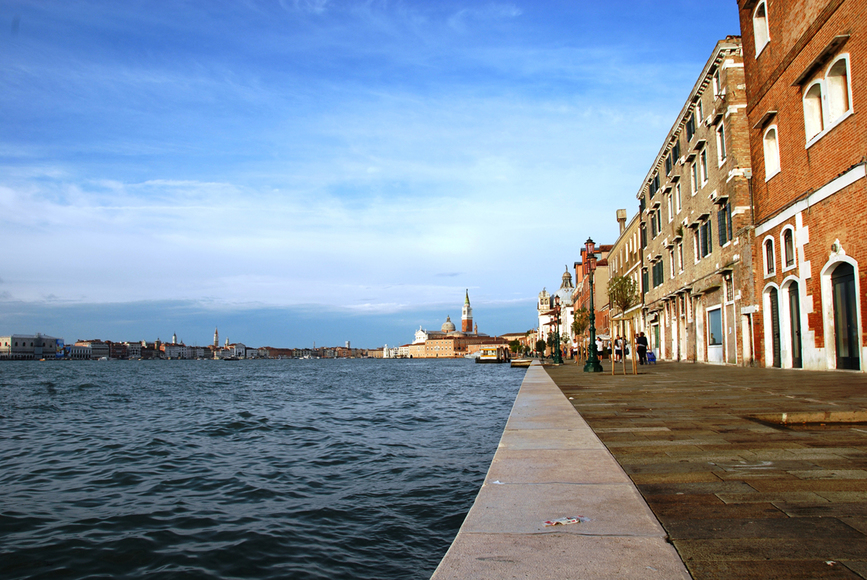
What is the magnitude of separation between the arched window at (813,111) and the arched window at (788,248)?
9.49ft

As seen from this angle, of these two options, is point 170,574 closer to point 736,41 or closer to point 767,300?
point 767,300

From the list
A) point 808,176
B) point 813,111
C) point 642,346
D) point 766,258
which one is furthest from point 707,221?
point 813,111

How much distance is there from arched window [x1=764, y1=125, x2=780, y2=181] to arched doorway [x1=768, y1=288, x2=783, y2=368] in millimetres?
3741

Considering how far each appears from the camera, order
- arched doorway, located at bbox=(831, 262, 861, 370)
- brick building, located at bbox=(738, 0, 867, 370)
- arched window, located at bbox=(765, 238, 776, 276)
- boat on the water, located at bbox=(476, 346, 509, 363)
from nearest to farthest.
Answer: brick building, located at bbox=(738, 0, 867, 370), arched doorway, located at bbox=(831, 262, 861, 370), arched window, located at bbox=(765, 238, 776, 276), boat on the water, located at bbox=(476, 346, 509, 363)

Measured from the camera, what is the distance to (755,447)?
546 centimetres

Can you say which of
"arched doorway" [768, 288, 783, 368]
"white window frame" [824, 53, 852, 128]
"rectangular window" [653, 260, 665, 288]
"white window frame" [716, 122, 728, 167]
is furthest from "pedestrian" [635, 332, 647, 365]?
"white window frame" [824, 53, 852, 128]

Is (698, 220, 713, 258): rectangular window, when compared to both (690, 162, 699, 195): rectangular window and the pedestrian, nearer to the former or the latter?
(690, 162, 699, 195): rectangular window

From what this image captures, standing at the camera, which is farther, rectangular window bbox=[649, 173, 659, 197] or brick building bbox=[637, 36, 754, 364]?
rectangular window bbox=[649, 173, 659, 197]

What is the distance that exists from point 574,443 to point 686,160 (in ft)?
85.9

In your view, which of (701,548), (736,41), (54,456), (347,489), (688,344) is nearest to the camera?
(701,548)

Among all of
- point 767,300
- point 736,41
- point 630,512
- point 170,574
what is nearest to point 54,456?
point 170,574

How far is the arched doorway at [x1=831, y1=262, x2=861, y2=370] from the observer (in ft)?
48.9

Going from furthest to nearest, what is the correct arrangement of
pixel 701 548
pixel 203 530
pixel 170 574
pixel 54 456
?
pixel 54 456 → pixel 203 530 → pixel 170 574 → pixel 701 548

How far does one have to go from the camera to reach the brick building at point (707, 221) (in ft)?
73.2
